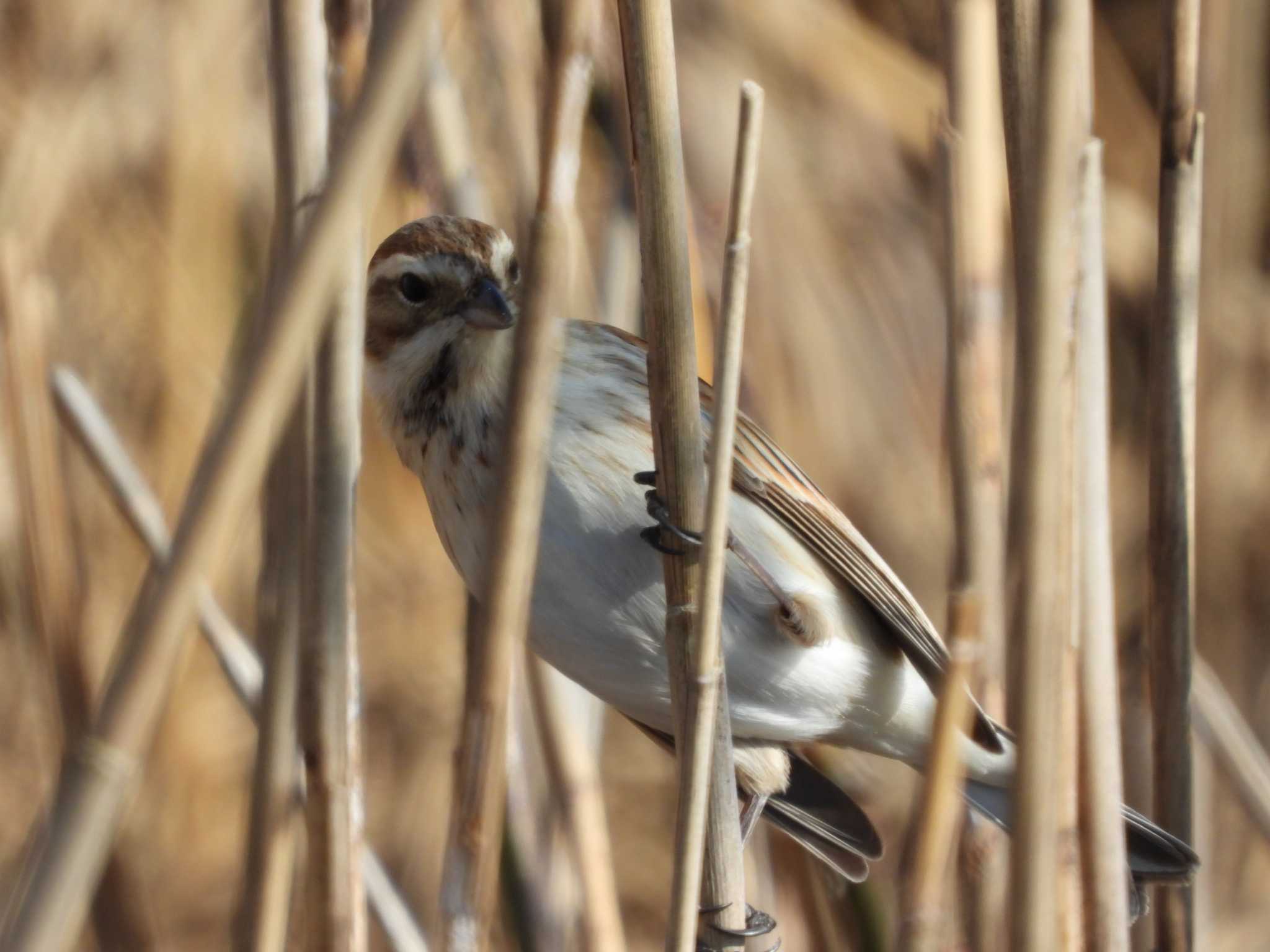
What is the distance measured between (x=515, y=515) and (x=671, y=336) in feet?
0.74

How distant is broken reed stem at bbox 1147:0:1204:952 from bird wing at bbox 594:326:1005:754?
0.87 ft

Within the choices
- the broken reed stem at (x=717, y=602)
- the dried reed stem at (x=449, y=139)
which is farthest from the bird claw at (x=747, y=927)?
the dried reed stem at (x=449, y=139)

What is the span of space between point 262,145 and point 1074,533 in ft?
7.50

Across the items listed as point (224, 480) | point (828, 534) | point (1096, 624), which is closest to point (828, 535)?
point (828, 534)

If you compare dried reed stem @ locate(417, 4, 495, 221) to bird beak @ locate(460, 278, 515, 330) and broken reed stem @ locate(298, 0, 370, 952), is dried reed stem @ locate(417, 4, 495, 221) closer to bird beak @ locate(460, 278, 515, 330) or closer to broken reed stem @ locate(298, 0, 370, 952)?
bird beak @ locate(460, 278, 515, 330)

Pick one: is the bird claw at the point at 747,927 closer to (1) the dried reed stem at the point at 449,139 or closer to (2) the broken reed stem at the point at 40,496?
(2) the broken reed stem at the point at 40,496

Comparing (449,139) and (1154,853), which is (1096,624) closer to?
(1154,853)

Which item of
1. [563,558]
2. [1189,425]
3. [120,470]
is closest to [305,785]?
[563,558]

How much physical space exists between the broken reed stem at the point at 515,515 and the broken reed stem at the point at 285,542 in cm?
24

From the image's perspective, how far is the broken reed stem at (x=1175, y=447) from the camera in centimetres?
170

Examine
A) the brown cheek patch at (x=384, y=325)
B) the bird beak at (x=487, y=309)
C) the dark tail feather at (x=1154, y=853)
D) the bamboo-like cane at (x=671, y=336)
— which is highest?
the brown cheek patch at (x=384, y=325)

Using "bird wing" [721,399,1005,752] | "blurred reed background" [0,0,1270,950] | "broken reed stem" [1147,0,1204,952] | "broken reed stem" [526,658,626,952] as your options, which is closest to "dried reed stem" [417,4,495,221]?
"blurred reed background" [0,0,1270,950]

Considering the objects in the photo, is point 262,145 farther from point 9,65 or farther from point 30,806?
point 30,806

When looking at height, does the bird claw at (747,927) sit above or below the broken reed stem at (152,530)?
below
